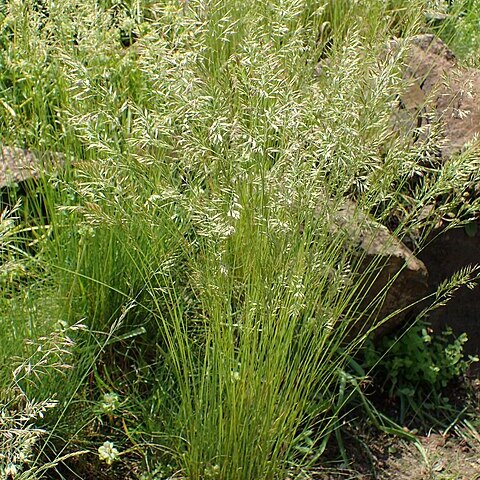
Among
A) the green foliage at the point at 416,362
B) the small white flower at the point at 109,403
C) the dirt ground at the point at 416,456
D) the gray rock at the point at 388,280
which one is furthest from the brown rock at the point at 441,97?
the small white flower at the point at 109,403

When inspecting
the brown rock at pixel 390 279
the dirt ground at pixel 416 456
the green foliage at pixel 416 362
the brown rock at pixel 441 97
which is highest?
the brown rock at pixel 441 97

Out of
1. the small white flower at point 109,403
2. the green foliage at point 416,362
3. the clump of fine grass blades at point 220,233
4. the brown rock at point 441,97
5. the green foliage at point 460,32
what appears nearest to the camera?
the clump of fine grass blades at point 220,233

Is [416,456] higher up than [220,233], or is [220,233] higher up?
[220,233]

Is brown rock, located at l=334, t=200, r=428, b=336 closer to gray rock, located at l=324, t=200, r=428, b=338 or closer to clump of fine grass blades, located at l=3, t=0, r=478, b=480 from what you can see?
gray rock, located at l=324, t=200, r=428, b=338

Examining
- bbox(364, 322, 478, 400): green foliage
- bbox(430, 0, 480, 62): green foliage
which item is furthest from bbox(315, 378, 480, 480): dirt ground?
bbox(430, 0, 480, 62): green foliage

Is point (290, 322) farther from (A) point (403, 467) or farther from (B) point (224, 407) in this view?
(A) point (403, 467)

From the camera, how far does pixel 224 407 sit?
249cm

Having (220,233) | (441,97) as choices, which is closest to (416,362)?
(441,97)

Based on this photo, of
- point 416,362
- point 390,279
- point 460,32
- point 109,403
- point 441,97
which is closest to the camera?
point 109,403

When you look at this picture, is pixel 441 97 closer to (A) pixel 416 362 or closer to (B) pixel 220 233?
(A) pixel 416 362

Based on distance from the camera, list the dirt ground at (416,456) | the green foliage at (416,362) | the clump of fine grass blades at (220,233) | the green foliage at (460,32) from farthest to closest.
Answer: the green foliage at (460,32)
the green foliage at (416,362)
the dirt ground at (416,456)
the clump of fine grass blades at (220,233)

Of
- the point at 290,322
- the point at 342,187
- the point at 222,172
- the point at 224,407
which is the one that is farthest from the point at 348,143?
the point at 224,407

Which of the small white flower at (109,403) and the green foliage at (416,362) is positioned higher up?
the small white flower at (109,403)

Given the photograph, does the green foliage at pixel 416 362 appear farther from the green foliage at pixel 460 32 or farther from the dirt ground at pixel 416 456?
the green foliage at pixel 460 32
